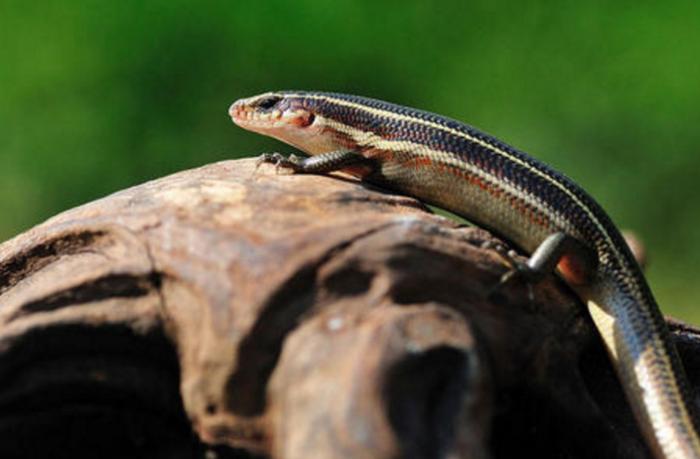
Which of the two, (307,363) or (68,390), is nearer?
(307,363)

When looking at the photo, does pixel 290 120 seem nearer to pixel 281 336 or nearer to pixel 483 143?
pixel 483 143

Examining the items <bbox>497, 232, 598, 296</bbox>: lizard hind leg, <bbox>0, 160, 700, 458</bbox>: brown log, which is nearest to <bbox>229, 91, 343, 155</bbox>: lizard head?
<bbox>0, 160, 700, 458</bbox>: brown log

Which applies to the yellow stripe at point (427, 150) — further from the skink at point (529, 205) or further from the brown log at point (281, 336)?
the brown log at point (281, 336)

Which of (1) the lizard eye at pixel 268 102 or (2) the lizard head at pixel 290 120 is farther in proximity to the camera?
(1) the lizard eye at pixel 268 102

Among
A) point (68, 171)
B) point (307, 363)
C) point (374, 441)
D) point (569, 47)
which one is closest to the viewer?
point (374, 441)

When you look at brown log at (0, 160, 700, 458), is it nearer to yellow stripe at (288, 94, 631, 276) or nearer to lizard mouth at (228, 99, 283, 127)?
yellow stripe at (288, 94, 631, 276)

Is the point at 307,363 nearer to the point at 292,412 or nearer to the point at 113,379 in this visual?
the point at 292,412

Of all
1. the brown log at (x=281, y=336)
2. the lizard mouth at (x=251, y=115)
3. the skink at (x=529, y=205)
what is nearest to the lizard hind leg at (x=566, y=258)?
the skink at (x=529, y=205)

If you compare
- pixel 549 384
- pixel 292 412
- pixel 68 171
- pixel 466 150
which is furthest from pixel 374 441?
pixel 68 171
